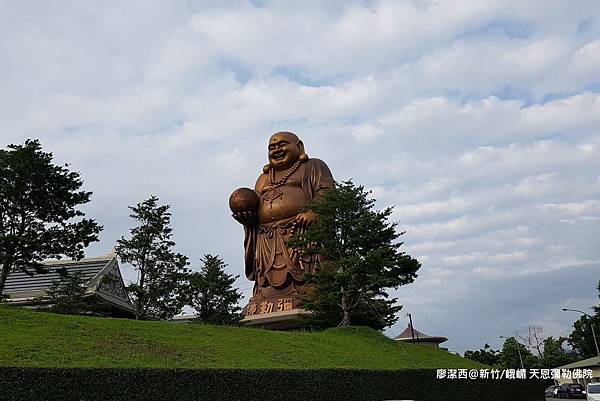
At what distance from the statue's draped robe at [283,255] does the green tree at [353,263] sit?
399 cm

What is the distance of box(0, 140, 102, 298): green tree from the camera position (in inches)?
635

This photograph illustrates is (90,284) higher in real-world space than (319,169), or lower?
Answer: lower

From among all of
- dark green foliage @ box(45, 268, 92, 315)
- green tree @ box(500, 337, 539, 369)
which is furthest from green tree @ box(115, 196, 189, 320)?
green tree @ box(500, 337, 539, 369)

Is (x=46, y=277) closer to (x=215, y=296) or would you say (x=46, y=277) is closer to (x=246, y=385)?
(x=215, y=296)

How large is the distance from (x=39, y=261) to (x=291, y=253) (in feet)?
30.9

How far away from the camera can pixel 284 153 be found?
2402cm

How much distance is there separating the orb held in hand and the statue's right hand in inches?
6.1

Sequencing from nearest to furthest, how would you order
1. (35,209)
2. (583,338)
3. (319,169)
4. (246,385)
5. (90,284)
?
(246,385) < (35,209) < (319,169) < (90,284) < (583,338)

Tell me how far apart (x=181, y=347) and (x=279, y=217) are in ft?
40.0

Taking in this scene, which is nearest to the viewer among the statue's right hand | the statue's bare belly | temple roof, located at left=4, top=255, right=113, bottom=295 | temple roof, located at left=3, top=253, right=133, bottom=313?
the statue's bare belly

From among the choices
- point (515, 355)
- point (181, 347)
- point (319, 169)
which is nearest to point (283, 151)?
point (319, 169)

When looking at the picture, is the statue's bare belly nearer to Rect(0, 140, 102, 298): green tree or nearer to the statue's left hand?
the statue's left hand

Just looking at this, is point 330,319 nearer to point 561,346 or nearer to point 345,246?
point 345,246

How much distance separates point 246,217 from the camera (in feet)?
79.0
